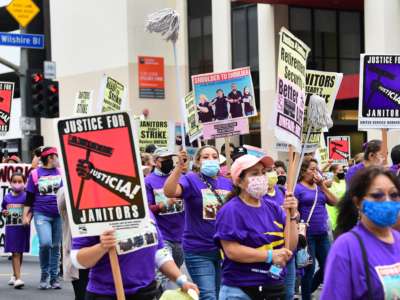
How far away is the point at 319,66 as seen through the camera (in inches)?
1319

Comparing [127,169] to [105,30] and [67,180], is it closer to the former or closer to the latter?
[67,180]

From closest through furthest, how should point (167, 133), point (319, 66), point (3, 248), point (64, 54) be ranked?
point (3, 248) < point (167, 133) < point (319, 66) < point (64, 54)

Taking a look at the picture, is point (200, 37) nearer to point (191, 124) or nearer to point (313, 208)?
point (191, 124)

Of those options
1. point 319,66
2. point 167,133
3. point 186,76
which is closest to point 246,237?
point 167,133

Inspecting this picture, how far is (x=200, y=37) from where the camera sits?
36.9 m

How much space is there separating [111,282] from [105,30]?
33.7 m

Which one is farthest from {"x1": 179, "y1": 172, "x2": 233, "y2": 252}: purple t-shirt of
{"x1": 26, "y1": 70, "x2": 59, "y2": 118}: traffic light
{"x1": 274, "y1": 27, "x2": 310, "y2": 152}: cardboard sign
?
{"x1": 26, "y1": 70, "x2": 59, "y2": 118}: traffic light

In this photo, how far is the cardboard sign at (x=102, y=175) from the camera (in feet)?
17.9

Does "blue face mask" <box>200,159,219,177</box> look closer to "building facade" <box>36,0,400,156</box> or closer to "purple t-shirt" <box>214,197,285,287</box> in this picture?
"purple t-shirt" <box>214,197,285,287</box>

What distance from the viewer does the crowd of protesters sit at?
158 inches

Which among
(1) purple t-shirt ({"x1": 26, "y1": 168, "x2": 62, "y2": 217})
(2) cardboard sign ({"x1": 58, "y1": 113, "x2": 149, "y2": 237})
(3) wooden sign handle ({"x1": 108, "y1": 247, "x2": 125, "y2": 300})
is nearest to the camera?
(3) wooden sign handle ({"x1": 108, "y1": 247, "x2": 125, "y2": 300})

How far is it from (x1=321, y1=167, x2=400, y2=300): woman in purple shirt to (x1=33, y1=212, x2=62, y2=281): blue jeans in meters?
8.53

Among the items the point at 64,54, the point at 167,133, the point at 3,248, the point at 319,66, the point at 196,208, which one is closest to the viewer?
the point at 196,208

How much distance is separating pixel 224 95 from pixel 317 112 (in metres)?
4.25
